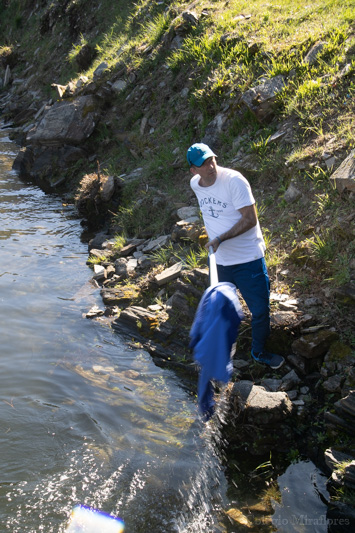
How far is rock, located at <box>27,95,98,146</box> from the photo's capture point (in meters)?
11.5

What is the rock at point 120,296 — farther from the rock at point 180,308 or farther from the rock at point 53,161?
Answer: the rock at point 53,161

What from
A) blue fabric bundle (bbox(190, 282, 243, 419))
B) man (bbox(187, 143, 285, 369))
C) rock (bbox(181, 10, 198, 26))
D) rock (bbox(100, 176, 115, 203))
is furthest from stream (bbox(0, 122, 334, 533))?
rock (bbox(181, 10, 198, 26))

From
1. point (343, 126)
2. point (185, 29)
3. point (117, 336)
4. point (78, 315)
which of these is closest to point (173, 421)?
point (117, 336)

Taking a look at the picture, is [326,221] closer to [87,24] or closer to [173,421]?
[173,421]

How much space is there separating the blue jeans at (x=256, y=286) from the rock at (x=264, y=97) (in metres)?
3.91

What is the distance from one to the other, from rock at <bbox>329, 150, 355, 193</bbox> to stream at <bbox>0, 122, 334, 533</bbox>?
2928 mm

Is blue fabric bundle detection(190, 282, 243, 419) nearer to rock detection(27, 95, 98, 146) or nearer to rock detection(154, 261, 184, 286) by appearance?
rock detection(154, 261, 184, 286)

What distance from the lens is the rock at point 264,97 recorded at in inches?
295

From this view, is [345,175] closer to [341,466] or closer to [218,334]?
[218,334]

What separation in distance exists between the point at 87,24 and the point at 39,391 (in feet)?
53.9

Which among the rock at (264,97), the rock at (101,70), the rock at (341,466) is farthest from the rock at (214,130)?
the rock at (341,466)

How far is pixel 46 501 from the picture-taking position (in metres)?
3.68

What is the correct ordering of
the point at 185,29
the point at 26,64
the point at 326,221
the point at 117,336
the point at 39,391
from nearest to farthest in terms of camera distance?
the point at 39,391 < the point at 326,221 < the point at 117,336 < the point at 185,29 < the point at 26,64

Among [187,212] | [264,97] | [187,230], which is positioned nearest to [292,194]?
[187,230]
